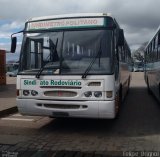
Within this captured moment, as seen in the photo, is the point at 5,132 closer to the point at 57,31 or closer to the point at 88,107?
the point at 88,107

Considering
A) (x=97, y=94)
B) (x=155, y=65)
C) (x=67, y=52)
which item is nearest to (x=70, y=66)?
(x=67, y=52)

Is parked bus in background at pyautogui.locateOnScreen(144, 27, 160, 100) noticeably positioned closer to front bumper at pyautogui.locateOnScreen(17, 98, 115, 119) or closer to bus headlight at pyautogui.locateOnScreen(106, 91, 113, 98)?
bus headlight at pyautogui.locateOnScreen(106, 91, 113, 98)

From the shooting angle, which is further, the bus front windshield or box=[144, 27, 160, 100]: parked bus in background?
box=[144, 27, 160, 100]: parked bus in background

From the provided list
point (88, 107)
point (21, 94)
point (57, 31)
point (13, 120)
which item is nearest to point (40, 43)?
point (57, 31)

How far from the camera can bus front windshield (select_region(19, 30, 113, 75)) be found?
29.0 ft

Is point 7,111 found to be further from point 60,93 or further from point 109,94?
point 109,94

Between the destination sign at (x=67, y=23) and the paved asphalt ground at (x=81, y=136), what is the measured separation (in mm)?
2709

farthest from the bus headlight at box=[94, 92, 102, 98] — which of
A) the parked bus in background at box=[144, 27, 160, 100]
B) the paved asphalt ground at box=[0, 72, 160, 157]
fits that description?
the parked bus in background at box=[144, 27, 160, 100]

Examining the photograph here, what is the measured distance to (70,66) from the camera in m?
8.94

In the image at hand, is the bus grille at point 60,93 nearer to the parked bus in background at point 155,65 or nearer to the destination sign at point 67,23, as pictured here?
the destination sign at point 67,23

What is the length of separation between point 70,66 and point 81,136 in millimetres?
1729

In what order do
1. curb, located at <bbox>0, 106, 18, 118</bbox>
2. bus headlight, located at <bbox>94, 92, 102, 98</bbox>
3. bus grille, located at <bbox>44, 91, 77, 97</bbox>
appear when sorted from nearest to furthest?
bus headlight, located at <bbox>94, 92, 102, 98</bbox>, bus grille, located at <bbox>44, 91, 77, 97</bbox>, curb, located at <bbox>0, 106, 18, 118</bbox>

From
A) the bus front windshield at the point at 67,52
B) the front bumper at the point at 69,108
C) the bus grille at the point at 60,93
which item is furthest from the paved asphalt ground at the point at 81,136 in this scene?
the bus front windshield at the point at 67,52

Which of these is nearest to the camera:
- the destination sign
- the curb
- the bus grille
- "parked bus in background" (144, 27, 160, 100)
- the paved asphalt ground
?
the paved asphalt ground
